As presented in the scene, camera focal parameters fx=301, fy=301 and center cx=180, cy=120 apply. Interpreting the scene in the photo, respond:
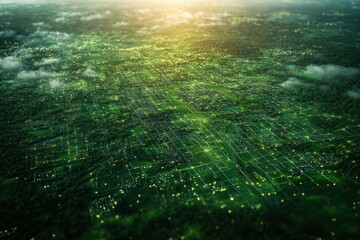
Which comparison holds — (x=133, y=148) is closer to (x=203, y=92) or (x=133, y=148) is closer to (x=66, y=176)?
(x=66, y=176)

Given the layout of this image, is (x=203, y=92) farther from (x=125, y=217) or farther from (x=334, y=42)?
(x=334, y=42)

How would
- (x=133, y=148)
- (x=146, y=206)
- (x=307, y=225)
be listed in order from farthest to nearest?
(x=133, y=148) < (x=146, y=206) < (x=307, y=225)

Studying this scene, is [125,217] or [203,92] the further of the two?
[203,92]

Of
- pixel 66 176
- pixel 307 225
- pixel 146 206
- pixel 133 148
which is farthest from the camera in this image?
pixel 133 148

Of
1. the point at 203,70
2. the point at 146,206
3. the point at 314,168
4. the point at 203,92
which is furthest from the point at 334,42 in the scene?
the point at 146,206

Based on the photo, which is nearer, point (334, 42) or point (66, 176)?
point (66, 176)

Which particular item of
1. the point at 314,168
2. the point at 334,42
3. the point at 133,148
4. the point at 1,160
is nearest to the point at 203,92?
the point at 133,148
